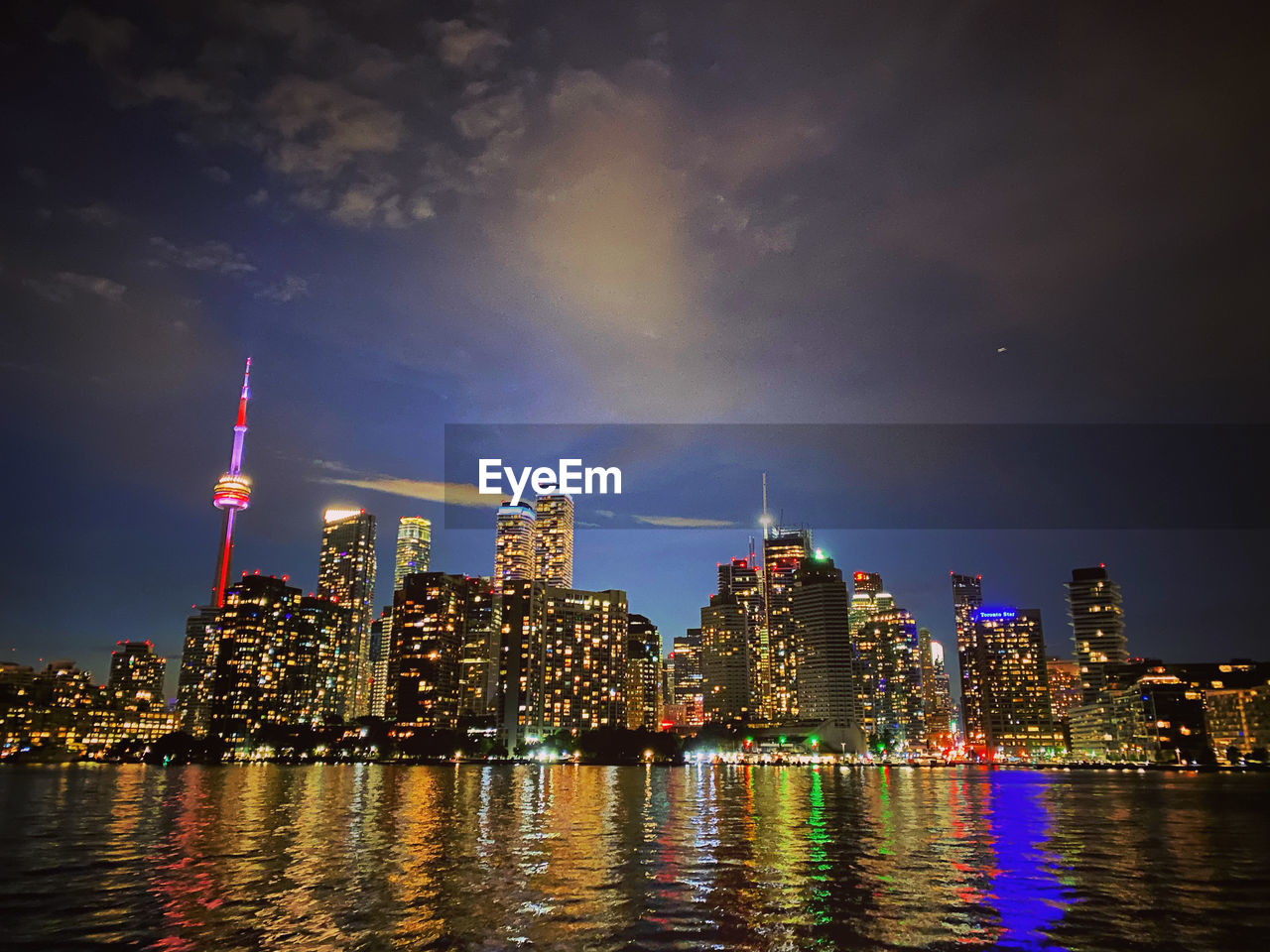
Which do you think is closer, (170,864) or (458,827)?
(170,864)

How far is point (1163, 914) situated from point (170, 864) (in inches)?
1554

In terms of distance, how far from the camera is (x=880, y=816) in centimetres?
6850

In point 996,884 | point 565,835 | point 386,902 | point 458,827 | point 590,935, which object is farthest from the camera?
point 458,827

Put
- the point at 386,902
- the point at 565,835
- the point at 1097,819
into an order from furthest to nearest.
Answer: the point at 1097,819
the point at 565,835
the point at 386,902

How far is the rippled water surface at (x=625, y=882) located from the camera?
24359mm

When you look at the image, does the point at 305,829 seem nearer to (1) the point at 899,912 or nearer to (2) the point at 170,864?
(2) the point at 170,864

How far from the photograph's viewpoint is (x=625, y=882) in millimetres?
32844

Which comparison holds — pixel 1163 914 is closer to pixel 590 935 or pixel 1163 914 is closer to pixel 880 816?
pixel 590 935

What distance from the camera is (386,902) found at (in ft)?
93.7

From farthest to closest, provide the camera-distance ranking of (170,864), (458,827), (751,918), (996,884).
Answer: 1. (458,827)
2. (170,864)
3. (996,884)
4. (751,918)

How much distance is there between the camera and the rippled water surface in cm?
2436

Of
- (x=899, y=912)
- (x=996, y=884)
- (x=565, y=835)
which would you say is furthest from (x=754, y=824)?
(x=899, y=912)

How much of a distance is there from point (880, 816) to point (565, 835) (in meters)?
30.6

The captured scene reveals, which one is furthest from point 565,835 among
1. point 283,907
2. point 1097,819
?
point 1097,819
